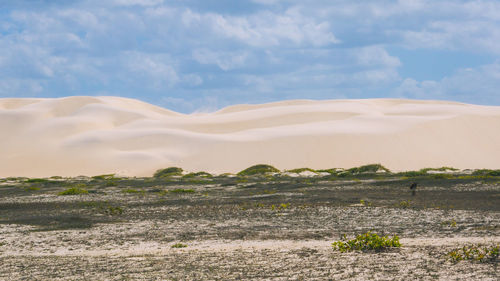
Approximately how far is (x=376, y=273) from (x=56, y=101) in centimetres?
13345

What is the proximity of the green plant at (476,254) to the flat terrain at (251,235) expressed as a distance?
16 cm

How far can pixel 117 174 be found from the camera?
228ft

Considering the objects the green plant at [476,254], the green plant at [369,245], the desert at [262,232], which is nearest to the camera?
the green plant at [476,254]

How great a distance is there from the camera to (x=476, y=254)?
10844 millimetres

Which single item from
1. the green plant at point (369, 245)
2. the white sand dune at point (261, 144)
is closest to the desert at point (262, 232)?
the green plant at point (369, 245)

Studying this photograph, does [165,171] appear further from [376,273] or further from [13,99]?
[13,99]

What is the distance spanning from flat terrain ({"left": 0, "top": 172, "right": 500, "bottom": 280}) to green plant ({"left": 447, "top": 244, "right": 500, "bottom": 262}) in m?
0.16

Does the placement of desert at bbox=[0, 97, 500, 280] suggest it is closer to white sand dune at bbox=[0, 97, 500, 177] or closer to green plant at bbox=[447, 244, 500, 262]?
green plant at bbox=[447, 244, 500, 262]

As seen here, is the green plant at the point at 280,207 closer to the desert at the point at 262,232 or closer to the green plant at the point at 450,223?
the desert at the point at 262,232

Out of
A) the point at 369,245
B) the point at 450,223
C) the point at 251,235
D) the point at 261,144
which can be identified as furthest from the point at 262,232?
the point at 261,144

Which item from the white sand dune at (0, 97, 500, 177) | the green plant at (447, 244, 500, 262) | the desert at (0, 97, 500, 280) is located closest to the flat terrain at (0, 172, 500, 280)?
the desert at (0, 97, 500, 280)

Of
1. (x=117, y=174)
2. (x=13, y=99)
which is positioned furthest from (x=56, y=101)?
(x=117, y=174)

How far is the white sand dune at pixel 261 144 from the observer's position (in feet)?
229

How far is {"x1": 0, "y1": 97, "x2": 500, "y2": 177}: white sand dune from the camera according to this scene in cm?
6969
